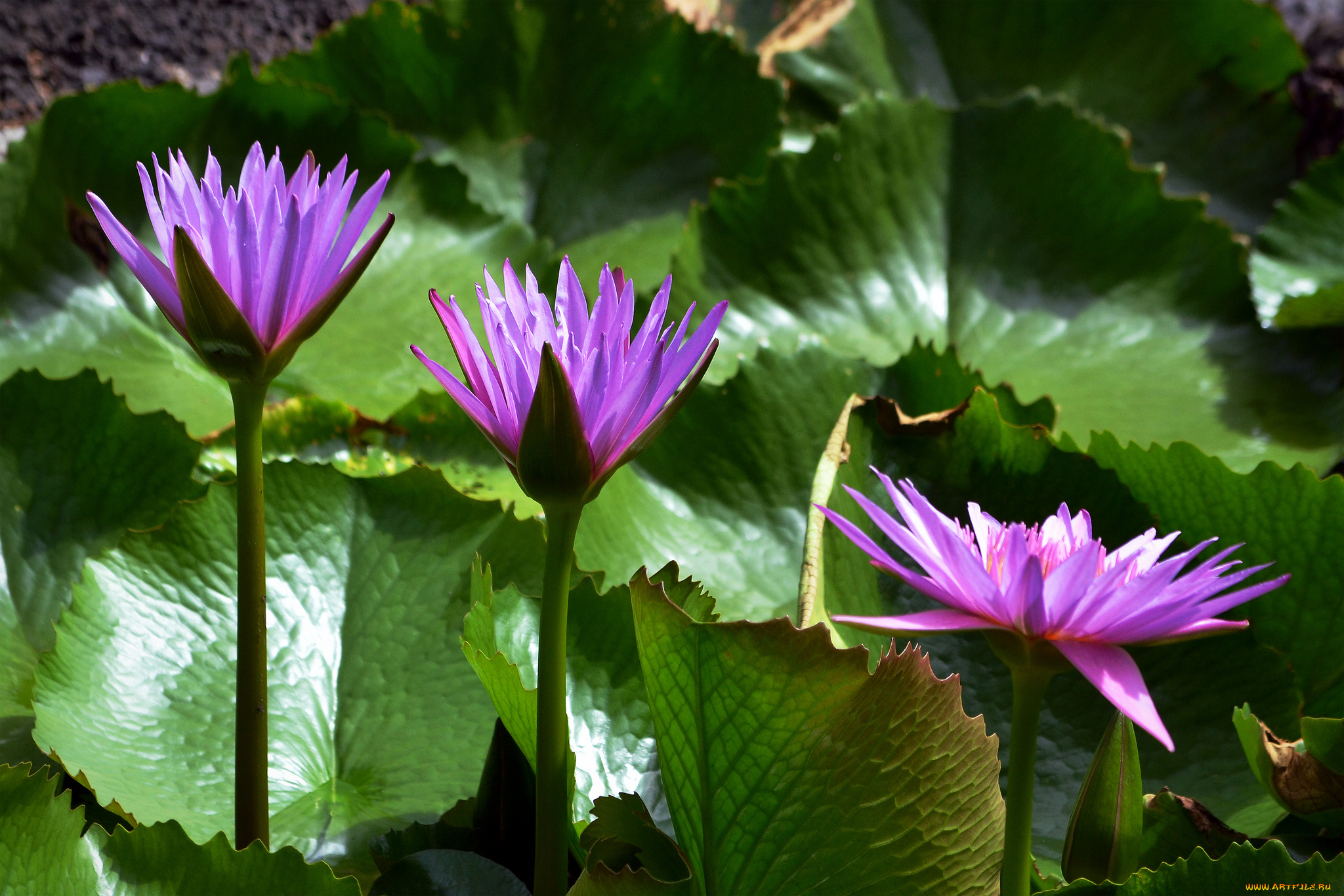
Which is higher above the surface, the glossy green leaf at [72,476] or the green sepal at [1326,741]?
the glossy green leaf at [72,476]

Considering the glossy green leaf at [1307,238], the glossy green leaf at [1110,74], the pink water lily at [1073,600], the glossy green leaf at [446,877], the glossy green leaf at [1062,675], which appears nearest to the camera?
the pink water lily at [1073,600]

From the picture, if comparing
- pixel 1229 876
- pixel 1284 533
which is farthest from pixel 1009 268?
pixel 1229 876

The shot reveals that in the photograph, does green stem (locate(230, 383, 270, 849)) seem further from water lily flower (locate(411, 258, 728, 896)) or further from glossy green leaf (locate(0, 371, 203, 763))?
glossy green leaf (locate(0, 371, 203, 763))

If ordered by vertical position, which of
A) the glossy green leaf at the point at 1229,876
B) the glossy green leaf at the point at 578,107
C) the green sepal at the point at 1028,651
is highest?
the glossy green leaf at the point at 578,107

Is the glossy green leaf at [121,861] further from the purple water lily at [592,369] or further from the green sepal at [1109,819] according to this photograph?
the green sepal at [1109,819]

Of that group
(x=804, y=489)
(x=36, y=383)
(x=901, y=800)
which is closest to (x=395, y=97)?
(x=36, y=383)

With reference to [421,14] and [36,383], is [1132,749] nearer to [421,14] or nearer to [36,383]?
[36,383]

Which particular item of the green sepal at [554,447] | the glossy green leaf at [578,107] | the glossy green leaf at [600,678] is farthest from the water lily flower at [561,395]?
the glossy green leaf at [578,107]
